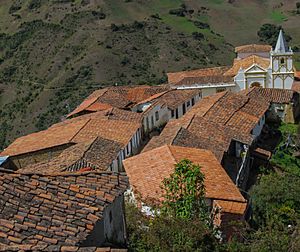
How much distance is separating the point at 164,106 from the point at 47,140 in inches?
413

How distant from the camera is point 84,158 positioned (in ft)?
82.9

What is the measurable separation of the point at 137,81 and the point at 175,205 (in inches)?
2083

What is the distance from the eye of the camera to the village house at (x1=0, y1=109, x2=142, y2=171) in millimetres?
26306

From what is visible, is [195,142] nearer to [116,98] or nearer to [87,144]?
[87,144]

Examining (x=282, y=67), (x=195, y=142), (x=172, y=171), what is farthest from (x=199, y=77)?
(x=172, y=171)

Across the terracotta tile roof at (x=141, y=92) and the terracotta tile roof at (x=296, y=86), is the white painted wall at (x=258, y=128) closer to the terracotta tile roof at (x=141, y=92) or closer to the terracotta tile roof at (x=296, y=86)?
the terracotta tile roof at (x=296, y=86)

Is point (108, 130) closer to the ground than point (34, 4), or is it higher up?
higher up

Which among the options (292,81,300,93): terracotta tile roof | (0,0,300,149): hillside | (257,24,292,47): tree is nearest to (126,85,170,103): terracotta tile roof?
(292,81,300,93): terracotta tile roof

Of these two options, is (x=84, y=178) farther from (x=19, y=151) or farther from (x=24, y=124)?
(x=24, y=124)

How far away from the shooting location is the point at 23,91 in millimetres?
71438

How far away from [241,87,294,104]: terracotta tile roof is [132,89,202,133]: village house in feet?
15.1

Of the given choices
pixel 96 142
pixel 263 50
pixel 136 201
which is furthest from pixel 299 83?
pixel 136 201

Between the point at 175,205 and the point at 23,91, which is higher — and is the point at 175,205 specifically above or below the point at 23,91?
above

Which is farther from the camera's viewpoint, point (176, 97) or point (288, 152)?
point (176, 97)
